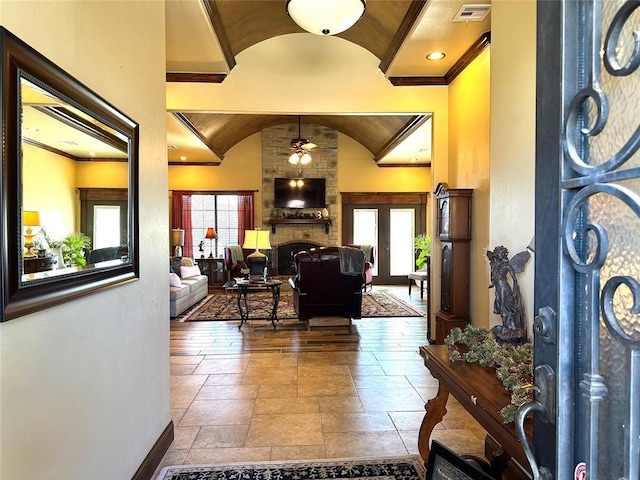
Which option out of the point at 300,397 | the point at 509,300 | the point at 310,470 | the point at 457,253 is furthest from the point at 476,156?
the point at 310,470

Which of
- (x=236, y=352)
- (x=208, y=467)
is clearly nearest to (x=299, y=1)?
(x=208, y=467)

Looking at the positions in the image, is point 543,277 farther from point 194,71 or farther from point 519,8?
point 194,71

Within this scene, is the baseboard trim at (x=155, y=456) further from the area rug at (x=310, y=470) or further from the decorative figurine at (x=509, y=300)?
the decorative figurine at (x=509, y=300)

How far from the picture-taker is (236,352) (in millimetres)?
4484

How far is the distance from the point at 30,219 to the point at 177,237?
8.69m

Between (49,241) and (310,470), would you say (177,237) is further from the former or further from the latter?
(49,241)

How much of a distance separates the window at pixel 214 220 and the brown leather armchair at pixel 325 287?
4.95 metres

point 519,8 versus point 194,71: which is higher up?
point 194,71

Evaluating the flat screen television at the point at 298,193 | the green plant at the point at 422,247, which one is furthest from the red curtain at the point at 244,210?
the green plant at the point at 422,247

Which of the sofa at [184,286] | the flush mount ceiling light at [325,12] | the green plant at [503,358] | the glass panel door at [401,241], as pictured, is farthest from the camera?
the glass panel door at [401,241]

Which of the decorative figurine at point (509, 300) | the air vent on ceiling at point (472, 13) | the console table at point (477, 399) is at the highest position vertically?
the air vent on ceiling at point (472, 13)

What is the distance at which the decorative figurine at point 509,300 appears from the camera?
6.21 ft

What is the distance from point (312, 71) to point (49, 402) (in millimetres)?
4508

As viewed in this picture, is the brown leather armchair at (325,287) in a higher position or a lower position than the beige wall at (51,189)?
lower
